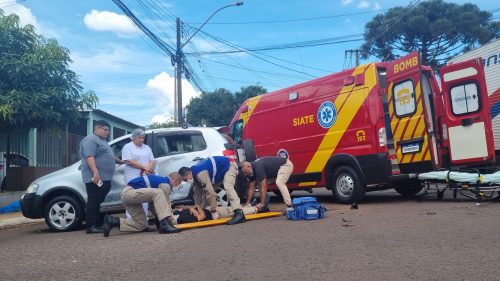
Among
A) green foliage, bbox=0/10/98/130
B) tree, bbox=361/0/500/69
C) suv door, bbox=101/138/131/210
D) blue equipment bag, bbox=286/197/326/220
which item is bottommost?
blue equipment bag, bbox=286/197/326/220

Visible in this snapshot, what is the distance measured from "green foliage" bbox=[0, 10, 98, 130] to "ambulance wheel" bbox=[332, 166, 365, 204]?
7316 millimetres

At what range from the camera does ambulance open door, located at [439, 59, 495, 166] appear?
8992 mm

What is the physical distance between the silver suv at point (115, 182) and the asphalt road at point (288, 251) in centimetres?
39

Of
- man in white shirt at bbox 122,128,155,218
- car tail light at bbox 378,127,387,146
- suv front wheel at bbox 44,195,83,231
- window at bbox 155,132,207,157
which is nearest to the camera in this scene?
man in white shirt at bbox 122,128,155,218

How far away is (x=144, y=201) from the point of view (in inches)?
279

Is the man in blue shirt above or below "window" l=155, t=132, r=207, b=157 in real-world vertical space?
below

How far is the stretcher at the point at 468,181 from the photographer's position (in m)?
8.47

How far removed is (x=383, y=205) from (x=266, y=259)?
4.90m

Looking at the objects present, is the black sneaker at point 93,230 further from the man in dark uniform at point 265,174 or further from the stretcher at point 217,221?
the man in dark uniform at point 265,174

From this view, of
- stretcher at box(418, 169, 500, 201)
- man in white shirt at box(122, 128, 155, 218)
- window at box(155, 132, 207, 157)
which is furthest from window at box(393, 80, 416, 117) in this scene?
man in white shirt at box(122, 128, 155, 218)

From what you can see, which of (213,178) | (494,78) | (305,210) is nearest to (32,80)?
(213,178)

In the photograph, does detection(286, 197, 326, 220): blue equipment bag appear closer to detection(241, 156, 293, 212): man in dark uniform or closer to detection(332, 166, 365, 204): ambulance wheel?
detection(241, 156, 293, 212): man in dark uniform

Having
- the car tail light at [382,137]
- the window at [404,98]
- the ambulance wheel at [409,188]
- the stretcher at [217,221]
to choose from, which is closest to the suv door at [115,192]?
the stretcher at [217,221]

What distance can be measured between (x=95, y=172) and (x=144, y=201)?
969 mm
